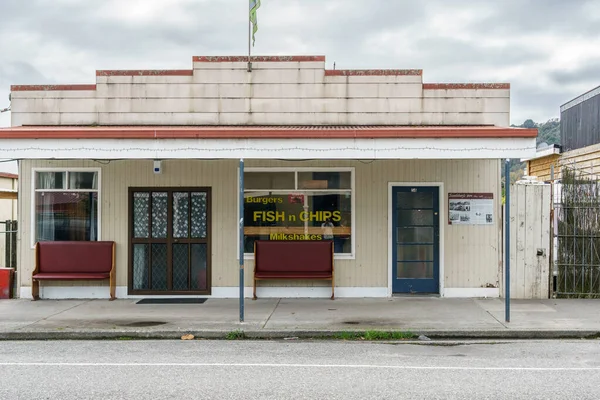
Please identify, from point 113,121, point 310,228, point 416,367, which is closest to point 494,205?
point 310,228

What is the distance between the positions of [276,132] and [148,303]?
4.24 metres

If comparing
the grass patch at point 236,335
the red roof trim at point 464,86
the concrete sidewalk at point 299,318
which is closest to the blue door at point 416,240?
the concrete sidewalk at point 299,318

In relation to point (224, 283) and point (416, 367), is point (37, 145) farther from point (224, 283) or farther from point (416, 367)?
point (416, 367)

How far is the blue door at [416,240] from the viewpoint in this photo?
12.3m

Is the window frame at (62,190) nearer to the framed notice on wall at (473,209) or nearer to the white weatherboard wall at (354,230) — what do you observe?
the white weatherboard wall at (354,230)

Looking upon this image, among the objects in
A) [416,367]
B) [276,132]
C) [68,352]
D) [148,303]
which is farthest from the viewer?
[148,303]

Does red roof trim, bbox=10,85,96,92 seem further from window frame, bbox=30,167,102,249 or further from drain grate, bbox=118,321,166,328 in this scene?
drain grate, bbox=118,321,166,328

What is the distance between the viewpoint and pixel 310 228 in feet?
40.7

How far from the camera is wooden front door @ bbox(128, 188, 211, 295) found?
12406mm

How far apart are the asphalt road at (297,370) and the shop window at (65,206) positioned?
381 cm

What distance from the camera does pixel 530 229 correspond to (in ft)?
39.5

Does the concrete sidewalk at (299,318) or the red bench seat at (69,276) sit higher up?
the red bench seat at (69,276)

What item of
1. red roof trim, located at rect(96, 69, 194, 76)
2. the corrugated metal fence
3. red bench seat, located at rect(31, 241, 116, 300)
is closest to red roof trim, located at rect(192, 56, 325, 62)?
red roof trim, located at rect(96, 69, 194, 76)

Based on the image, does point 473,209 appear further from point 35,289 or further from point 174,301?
point 35,289
